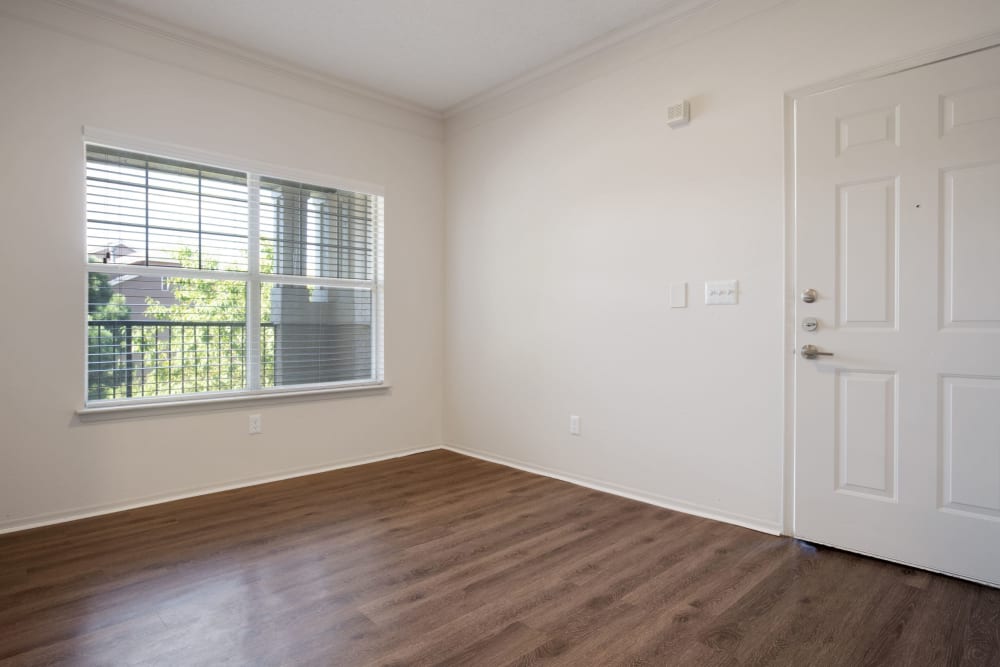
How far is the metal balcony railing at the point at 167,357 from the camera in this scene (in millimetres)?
3049

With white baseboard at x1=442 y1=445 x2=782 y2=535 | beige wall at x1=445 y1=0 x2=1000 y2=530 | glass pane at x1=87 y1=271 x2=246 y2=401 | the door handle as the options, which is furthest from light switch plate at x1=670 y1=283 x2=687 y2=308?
glass pane at x1=87 y1=271 x2=246 y2=401

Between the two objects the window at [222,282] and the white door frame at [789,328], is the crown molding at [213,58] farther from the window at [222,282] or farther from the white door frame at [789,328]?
the white door frame at [789,328]

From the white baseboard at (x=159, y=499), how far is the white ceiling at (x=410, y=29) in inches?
108

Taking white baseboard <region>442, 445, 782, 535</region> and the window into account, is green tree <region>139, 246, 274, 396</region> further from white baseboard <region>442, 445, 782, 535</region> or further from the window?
white baseboard <region>442, 445, 782, 535</region>

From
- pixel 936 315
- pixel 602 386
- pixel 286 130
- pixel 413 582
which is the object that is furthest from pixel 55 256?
pixel 936 315

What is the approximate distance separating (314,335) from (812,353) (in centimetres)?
316

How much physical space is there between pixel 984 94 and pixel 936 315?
0.88 m

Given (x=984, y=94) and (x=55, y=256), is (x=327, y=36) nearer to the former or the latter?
(x=55, y=256)

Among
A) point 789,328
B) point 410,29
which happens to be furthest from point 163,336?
point 789,328

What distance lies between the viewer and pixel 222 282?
3484 millimetres

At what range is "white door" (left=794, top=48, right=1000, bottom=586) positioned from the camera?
2.13 meters

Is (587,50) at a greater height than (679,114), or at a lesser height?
greater

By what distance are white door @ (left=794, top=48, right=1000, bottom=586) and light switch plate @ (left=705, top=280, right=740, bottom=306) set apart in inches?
12.0

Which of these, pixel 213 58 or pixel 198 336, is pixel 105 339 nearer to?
pixel 198 336
